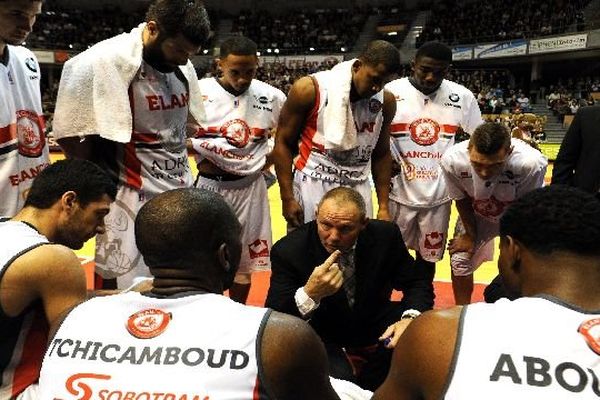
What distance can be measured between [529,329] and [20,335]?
1.56 meters

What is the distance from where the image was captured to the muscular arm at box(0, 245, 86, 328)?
1873mm

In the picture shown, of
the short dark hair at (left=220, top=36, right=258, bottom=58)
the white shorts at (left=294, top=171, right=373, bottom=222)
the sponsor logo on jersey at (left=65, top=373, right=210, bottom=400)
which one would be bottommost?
the white shorts at (left=294, top=171, right=373, bottom=222)

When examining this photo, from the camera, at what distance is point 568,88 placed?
25.5m

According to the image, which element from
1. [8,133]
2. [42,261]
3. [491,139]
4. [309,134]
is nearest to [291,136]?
[309,134]

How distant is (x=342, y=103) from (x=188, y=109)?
899mm

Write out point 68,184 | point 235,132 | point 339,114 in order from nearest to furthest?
→ point 68,184 → point 339,114 → point 235,132

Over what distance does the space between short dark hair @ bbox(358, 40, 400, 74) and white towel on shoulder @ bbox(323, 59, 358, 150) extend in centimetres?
19

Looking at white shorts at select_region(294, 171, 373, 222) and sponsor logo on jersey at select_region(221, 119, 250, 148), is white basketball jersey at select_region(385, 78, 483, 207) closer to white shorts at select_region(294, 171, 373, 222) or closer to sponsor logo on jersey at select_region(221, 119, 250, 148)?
white shorts at select_region(294, 171, 373, 222)

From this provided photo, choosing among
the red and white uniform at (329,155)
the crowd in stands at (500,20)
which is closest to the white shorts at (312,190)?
the red and white uniform at (329,155)

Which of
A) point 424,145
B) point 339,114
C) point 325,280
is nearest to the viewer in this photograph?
point 325,280

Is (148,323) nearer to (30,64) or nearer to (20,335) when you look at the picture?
(20,335)

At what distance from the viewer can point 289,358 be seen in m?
1.49

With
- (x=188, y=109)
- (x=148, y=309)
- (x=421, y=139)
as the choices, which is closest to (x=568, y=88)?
(x=421, y=139)

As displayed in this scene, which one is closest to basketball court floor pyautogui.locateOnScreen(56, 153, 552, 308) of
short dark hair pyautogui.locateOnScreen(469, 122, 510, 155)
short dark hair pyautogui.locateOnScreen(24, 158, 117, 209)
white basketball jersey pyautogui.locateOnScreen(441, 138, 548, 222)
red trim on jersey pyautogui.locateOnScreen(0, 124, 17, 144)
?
white basketball jersey pyautogui.locateOnScreen(441, 138, 548, 222)
